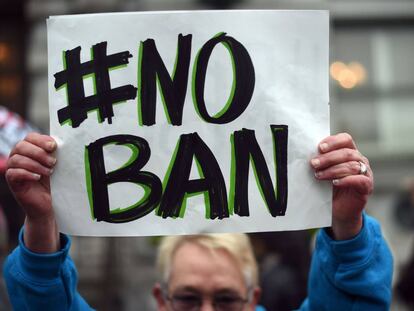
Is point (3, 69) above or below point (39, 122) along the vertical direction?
above

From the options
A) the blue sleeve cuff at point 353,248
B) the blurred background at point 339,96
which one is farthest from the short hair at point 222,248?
the blurred background at point 339,96

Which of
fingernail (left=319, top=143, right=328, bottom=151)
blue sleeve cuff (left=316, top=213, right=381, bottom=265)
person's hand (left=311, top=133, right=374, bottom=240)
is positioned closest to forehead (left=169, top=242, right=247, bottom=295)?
blue sleeve cuff (left=316, top=213, right=381, bottom=265)

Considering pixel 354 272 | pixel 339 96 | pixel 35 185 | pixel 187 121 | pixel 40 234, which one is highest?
pixel 339 96

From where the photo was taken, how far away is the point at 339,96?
34.8ft

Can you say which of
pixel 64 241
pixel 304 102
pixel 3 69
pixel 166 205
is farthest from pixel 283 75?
pixel 3 69

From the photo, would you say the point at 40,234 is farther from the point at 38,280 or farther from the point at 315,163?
the point at 315,163

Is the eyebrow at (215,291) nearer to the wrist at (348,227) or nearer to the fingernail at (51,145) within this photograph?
Result: the wrist at (348,227)

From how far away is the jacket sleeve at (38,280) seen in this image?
2.23 metres

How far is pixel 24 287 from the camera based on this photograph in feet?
7.36

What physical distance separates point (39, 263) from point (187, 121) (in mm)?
495

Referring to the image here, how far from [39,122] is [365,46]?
13.0 ft

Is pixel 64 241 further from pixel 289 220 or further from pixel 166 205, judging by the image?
pixel 289 220

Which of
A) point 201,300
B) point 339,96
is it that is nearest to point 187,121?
point 201,300

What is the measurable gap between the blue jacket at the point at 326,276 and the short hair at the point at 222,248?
37 cm
